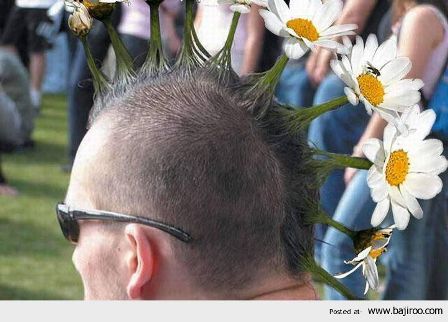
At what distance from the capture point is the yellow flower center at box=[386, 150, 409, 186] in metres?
1.41

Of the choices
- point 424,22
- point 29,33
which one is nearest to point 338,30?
point 424,22

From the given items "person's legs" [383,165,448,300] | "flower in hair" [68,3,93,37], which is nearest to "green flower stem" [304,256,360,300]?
"flower in hair" [68,3,93,37]

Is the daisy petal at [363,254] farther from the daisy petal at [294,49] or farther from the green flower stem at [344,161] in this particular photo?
the daisy petal at [294,49]

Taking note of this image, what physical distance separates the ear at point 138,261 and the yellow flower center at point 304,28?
321 millimetres

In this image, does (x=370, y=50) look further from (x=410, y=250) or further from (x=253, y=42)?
(x=253, y=42)

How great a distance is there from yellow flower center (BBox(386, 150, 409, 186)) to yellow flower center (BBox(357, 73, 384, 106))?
0.24 ft

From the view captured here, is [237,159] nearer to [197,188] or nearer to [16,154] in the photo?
[197,188]

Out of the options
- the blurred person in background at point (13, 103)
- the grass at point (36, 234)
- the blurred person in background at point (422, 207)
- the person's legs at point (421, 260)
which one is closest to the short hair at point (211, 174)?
the blurred person in background at point (422, 207)

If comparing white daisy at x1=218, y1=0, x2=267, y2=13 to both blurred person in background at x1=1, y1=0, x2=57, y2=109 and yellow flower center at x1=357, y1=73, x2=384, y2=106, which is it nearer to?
yellow flower center at x1=357, y1=73, x2=384, y2=106

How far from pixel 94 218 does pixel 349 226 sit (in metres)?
2.39

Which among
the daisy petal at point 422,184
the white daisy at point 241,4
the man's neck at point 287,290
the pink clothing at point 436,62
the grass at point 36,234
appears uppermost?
the white daisy at point 241,4

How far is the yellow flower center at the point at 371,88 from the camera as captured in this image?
55.7 inches
